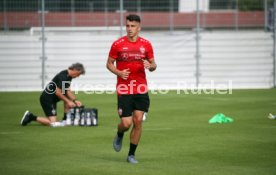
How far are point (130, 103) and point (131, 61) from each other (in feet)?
2.24

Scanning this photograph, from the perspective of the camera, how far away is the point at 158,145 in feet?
47.1

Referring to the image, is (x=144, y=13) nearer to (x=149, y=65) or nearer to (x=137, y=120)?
(x=149, y=65)

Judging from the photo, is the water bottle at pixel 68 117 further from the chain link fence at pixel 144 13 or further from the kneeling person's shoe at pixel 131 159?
the chain link fence at pixel 144 13

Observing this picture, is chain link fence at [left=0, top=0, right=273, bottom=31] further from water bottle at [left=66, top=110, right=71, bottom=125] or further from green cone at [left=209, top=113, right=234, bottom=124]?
water bottle at [left=66, top=110, right=71, bottom=125]

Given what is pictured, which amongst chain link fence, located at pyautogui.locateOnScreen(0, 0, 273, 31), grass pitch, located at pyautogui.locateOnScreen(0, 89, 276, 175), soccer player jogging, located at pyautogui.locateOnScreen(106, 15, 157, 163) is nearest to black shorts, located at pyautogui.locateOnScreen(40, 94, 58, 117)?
grass pitch, located at pyautogui.locateOnScreen(0, 89, 276, 175)

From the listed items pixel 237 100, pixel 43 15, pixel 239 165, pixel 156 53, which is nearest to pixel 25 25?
pixel 43 15

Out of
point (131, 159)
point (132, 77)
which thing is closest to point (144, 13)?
point (132, 77)

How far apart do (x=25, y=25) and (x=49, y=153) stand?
20602 mm

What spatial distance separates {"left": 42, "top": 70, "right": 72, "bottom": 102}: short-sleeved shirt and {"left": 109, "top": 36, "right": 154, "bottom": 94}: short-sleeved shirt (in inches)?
240

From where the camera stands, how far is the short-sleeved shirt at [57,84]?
715 inches

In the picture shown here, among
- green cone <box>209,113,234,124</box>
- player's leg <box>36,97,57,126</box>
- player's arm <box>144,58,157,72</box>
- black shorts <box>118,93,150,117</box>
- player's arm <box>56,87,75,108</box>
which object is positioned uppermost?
player's arm <box>144,58,157,72</box>

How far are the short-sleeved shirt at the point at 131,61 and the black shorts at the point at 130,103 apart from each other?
0.08 m

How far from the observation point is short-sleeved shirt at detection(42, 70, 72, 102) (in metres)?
18.2

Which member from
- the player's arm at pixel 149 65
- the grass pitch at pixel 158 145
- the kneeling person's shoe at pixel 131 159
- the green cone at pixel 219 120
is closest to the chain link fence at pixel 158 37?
the grass pitch at pixel 158 145
